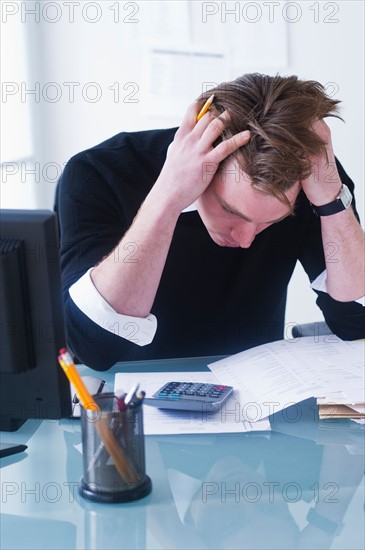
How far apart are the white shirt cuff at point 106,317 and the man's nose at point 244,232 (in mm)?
232

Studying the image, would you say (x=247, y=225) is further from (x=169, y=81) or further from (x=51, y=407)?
(x=169, y=81)

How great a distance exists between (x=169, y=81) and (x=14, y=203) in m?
0.81

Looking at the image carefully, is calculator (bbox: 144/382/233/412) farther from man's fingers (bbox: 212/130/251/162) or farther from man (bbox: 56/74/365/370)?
man's fingers (bbox: 212/130/251/162)

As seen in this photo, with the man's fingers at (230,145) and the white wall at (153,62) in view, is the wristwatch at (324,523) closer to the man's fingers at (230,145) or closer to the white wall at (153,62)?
the man's fingers at (230,145)

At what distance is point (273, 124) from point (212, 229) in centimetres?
27

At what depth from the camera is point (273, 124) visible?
1360 millimetres

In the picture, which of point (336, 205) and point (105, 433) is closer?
point (105, 433)

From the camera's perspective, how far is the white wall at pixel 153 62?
3.11 meters

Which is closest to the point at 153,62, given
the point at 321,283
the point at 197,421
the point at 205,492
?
the point at 321,283

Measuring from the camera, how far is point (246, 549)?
88 cm

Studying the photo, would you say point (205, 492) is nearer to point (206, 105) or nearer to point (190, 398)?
point (190, 398)

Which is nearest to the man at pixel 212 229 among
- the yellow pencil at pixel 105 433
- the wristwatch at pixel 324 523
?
the yellow pencil at pixel 105 433

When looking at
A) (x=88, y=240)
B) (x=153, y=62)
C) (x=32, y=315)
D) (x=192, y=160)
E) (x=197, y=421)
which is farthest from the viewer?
(x=153, y=62)

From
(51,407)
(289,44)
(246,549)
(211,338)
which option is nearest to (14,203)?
(289,44)
